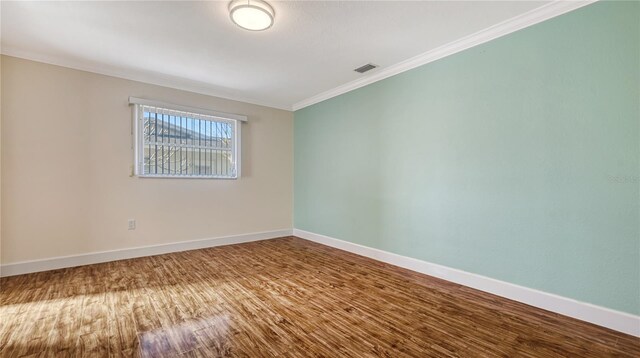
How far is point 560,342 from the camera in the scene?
1.74 meters

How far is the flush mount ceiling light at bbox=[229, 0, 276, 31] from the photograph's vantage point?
2068mm

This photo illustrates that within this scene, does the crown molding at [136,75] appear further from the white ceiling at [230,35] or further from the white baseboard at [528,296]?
the white baseboard at [528,296]

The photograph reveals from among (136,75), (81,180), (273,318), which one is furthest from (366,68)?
(81,180)

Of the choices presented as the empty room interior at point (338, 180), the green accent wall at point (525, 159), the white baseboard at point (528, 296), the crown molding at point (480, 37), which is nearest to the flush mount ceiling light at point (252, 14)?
the empty room interior at point (338, 180)

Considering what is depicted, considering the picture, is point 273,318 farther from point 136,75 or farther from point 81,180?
point 136,75

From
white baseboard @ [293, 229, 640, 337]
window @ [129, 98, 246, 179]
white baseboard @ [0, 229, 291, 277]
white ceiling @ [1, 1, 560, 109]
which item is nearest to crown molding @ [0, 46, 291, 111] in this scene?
white ceiling @ [1, 1, 560, 109]

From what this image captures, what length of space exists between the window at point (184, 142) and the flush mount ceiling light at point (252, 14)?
221 centimetres

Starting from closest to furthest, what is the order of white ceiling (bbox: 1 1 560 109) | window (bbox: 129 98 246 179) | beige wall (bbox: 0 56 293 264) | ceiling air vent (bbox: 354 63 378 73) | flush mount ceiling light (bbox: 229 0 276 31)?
flush mount ceiling light (bbox: 229 0 276 31), white ceiling (bbox: 1 1 560 109), beige wall (bbox: 0 56 293 264), ceiling air vent (bbox: 354 63 378 73), window (bbox: 129 98 246 179)

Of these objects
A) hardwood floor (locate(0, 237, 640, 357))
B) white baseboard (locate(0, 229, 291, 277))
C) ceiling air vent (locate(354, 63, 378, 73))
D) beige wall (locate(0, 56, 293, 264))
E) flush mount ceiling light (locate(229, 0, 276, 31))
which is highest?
ceiling air vent (locate(354, 63, 378, 73))

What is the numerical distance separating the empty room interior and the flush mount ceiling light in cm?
2

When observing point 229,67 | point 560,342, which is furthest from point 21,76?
point 560,342

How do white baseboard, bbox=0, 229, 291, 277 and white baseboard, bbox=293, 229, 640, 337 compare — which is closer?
white baseboard, bbox=293, 229, 640, 337

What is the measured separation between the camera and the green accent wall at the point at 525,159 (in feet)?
6.20

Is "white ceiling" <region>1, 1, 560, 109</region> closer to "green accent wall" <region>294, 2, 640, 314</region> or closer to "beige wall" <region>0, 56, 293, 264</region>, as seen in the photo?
"beige wall" <region>0, 56, 293, 264</region>
